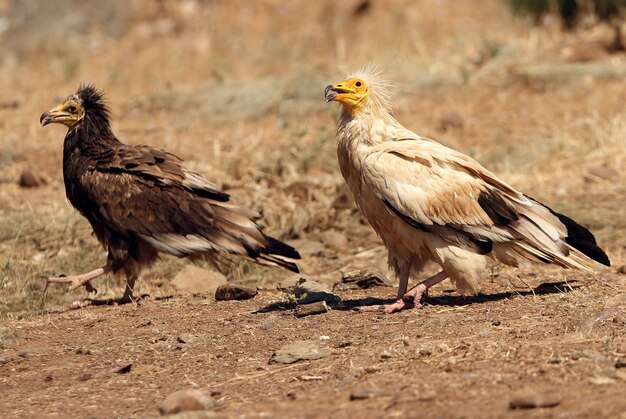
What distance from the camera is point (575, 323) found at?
5.98 metres

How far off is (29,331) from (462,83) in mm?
9098

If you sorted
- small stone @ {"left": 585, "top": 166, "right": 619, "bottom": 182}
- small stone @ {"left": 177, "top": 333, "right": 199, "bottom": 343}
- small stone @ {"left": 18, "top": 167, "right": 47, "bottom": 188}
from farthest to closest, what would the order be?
small stone @ {"left": 18, "top": 167, "right": 47, "bottom": 188}
small stone @ {"left": 585, "top": 166, "right": 619, "bottom": 182}
small stone @ {"left": 177, "top": 333, "right": 199, "bottom": 343}

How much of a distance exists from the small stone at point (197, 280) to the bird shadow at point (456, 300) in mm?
1055

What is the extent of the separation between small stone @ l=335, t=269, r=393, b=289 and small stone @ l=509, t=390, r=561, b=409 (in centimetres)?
352

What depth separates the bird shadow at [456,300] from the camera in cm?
712

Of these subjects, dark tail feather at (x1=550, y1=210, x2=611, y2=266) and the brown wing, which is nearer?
dark tail feather at (x1=550, y1=210, x2=611, y2=266)

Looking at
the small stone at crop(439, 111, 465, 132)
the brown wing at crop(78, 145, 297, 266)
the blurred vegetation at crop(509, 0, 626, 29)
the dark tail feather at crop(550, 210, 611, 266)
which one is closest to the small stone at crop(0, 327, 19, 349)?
the brown wing at crop(78, 145, 297, 266)

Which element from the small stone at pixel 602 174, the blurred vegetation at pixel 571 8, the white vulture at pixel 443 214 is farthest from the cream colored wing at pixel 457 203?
the blurred vegetation at pixel 571 8

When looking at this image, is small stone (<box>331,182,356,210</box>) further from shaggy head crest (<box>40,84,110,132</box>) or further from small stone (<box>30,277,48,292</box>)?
small stone (<box>30,277,48,292</box>)

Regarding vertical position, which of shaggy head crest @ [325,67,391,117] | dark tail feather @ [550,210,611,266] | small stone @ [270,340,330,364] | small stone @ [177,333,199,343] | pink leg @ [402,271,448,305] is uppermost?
shaggy head crest @ [325,67,391,117]

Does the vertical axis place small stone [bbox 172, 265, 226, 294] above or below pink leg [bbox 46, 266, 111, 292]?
below

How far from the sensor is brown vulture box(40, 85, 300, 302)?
8.21 m

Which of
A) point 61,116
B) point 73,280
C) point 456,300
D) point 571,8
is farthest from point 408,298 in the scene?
point 571,8

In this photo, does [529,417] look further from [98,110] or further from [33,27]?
[33,27]
